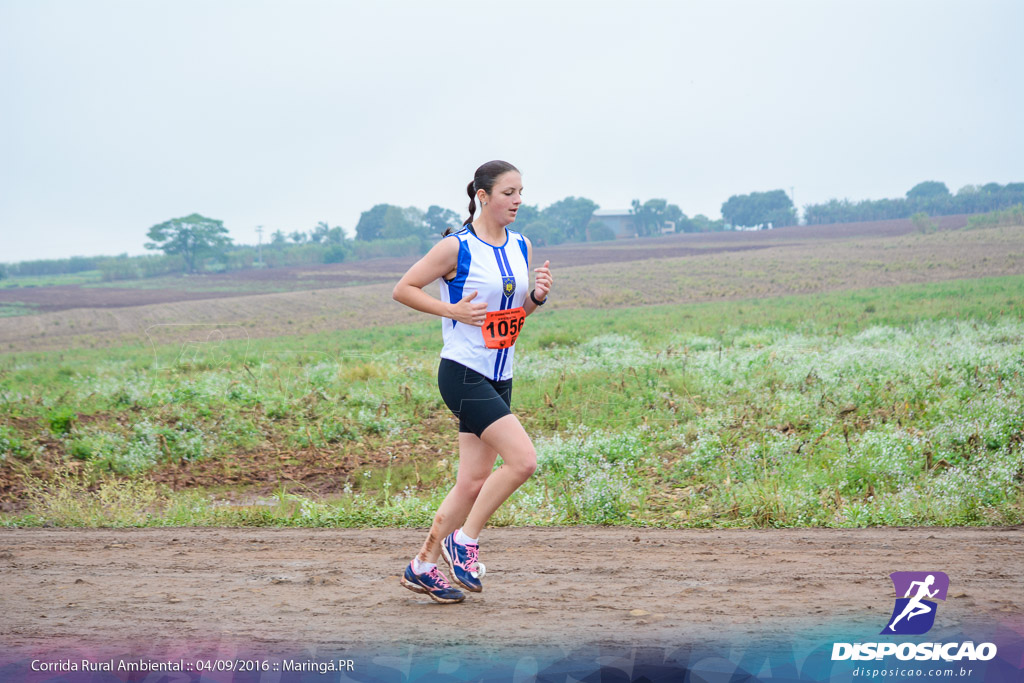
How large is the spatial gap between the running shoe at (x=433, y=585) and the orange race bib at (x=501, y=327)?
1.24 metres

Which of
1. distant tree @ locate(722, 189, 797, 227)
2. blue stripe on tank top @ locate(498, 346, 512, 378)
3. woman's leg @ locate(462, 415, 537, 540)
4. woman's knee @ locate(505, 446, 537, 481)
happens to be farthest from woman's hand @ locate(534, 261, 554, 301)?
distant tree @ locate(722, 189, 797, 227)

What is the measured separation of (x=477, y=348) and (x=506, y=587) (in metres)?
1.46

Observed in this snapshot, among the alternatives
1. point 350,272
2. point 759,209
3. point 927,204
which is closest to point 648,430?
point 927,204

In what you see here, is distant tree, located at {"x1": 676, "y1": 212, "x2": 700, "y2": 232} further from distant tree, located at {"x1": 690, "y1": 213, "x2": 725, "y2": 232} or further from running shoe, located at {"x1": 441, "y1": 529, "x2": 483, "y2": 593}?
running shoe, located at {"x1": 441, "y1": 529, "x2": 483, "y2": 593}

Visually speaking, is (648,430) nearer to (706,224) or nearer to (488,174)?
(488,174)

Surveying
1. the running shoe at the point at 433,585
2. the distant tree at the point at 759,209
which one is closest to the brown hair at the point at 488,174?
the running shoe at the point at 433,585

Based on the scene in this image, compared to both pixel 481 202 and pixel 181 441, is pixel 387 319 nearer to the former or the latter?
pixel 181 441

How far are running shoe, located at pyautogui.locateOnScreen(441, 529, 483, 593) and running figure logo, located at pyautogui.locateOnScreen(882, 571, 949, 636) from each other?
197cm

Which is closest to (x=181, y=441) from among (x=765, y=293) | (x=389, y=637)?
(x=389, y=637)

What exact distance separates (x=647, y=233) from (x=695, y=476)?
67724 millimetres

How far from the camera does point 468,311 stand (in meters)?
3.83

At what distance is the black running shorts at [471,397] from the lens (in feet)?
12.8

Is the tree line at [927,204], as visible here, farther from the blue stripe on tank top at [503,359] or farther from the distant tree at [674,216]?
the blue stripe on tank top at [503,359]

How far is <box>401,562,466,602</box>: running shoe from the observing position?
4.15 meters
